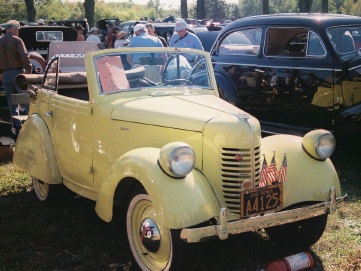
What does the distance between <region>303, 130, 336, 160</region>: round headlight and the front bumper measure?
32cm

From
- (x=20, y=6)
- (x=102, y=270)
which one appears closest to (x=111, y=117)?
(x=102, y=270)

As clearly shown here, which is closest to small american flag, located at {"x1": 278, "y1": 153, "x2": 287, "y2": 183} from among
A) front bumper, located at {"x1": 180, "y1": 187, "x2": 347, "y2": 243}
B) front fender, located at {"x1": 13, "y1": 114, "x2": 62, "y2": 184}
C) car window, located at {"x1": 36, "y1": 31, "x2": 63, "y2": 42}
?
front bumper, located at {"x1": 180, "y1": 187, "x2": 347, "y2": 243}

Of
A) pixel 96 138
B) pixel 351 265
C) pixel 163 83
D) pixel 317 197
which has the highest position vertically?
pixel 163 83

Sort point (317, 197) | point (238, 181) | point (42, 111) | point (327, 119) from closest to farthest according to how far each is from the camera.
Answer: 1. point (238, 181)
2. point (317, 197)
3. point (42, 111)
4. point (327, 119)

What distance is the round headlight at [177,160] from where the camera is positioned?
3.18m

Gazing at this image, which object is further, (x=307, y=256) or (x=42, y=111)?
(x=42, y=111)

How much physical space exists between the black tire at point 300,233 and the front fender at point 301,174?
0.84ft

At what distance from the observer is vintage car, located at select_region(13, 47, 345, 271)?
321cm

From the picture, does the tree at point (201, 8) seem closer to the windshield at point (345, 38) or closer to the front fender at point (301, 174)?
the windshield at point (345, 38)

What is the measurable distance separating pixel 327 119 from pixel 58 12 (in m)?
53.0

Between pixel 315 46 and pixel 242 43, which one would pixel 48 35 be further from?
pixel 315 46

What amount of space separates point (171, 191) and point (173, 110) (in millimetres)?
838

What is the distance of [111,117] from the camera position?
13.0 ft

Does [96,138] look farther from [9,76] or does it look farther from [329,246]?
[9,76]
